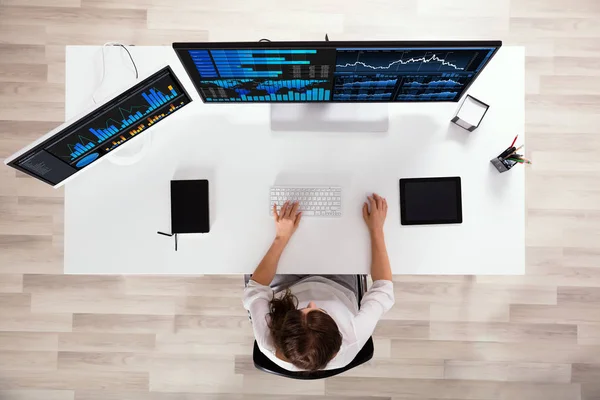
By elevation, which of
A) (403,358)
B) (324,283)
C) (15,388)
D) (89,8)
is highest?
(89,8)

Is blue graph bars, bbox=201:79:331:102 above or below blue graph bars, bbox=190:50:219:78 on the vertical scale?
below

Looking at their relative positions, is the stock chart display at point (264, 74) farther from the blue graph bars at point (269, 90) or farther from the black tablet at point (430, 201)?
the black tablet at point (430, 201)

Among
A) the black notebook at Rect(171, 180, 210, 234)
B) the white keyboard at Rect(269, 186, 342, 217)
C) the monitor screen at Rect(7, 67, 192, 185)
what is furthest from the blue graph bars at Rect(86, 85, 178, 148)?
the white keyboard at Rect(269, 186, 342, 217)

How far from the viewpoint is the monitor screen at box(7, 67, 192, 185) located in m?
1.40

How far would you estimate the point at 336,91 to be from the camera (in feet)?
5.10

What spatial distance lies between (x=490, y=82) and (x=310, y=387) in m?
1.99

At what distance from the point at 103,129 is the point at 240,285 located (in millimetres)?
1366

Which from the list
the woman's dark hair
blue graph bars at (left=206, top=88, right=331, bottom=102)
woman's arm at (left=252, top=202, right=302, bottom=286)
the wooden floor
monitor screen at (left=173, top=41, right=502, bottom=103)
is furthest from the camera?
the wooden floor

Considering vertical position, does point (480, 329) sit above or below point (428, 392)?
above

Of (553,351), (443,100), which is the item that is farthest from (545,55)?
(553,351)

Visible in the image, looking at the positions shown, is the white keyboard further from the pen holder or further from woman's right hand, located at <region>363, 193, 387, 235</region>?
the pen holder

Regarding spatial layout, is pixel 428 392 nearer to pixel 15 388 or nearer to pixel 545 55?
pixel 545 55

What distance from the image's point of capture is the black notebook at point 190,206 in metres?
1.71

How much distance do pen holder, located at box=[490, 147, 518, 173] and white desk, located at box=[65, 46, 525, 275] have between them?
4 cm
